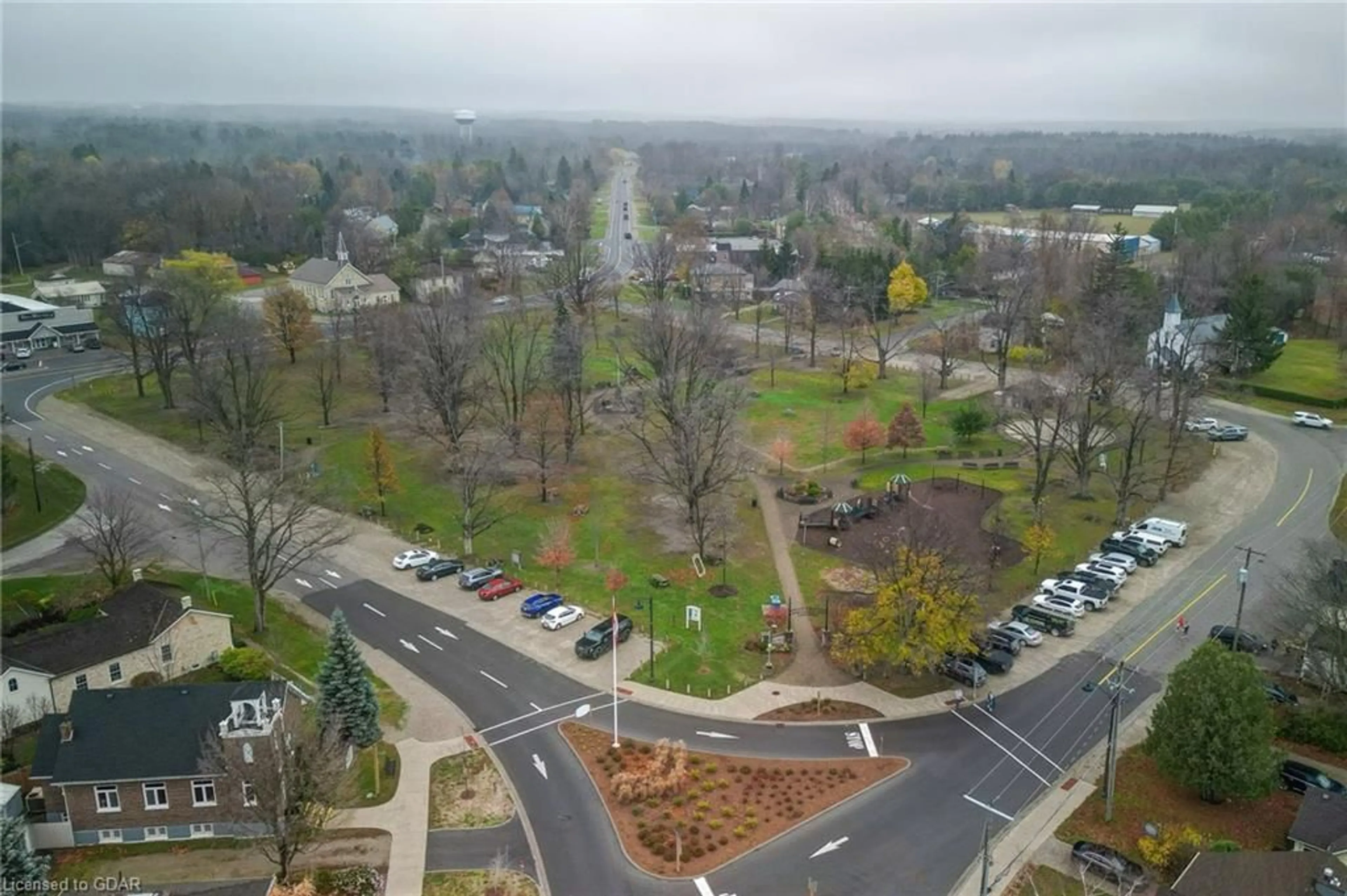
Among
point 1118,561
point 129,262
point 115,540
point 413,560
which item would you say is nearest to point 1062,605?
point 1118,561

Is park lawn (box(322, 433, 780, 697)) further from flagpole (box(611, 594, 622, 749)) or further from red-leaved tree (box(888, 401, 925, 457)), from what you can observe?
red-leaved tree (box(888, 401, 925, 457))

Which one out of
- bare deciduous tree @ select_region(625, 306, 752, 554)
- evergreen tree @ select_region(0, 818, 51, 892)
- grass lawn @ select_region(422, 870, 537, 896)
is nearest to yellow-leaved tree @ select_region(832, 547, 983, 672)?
bare deciduous tree @ select_region(625, 306, 752, 554)

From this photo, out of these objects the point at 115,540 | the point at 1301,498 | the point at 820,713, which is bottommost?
the point at 820,713

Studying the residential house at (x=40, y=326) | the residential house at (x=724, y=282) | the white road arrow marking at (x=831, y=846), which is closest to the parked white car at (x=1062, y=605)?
the white road arrow marking at (x=831, y=846)

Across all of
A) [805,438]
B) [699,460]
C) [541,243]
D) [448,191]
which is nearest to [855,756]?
[699,460]

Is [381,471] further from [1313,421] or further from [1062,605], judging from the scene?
[1313,421]
